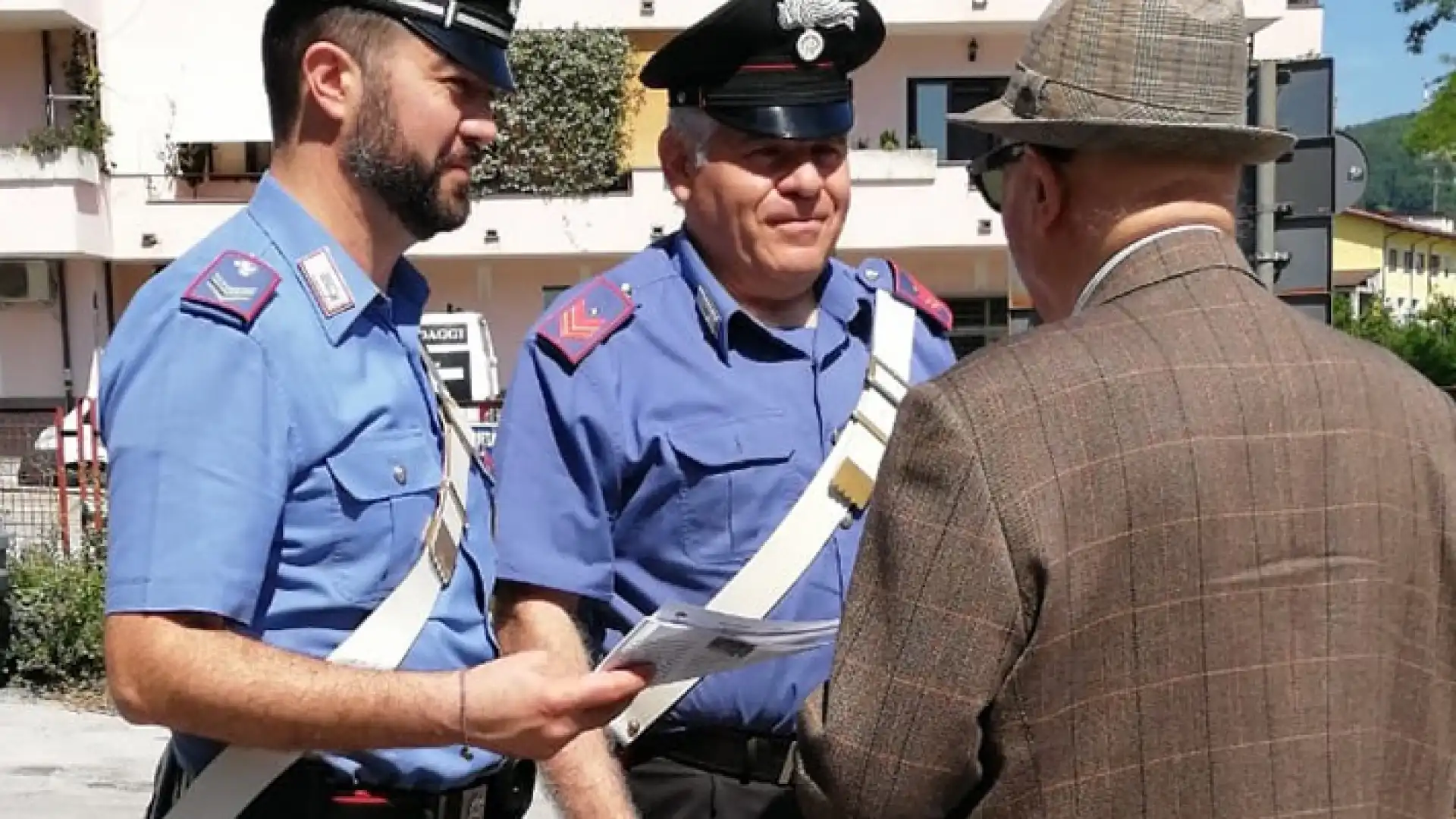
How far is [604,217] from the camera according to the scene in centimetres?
2373

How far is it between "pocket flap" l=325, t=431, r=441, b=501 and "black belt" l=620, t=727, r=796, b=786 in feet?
2.36

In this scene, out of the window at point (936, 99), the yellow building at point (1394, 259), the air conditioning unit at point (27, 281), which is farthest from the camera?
the yellow building at point (1394, 259)

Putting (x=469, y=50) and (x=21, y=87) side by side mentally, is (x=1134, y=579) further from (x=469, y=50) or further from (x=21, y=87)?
→ (x=21, y=87)

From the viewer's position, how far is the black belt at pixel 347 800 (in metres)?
2.31

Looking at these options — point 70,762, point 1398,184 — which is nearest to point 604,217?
point 70,762

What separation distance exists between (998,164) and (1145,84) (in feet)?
0.80

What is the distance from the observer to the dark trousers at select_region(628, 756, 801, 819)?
2791 mm

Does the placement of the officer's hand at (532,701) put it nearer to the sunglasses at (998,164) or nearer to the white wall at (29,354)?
the sunglasses at (998,164)

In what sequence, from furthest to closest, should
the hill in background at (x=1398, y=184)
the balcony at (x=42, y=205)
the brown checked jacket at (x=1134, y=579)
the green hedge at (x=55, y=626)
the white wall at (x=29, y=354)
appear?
the hill in background at (x=1398, y=184) < the white wall at (x=29, y=354) < the balcony at (x=42, y=205) < the green hedge at (x=55, y=626) < the brown checked jacket at (x=1134, y=579)

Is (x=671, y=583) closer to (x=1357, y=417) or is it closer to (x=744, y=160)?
(x=744, y=160)

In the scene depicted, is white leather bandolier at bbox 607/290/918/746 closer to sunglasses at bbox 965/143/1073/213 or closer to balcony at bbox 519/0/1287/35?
sunglasses at bbox 965/143/1073/213

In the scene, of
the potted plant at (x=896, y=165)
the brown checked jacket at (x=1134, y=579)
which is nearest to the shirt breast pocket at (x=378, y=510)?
the brown checked jacket at (x=1134, y=579)

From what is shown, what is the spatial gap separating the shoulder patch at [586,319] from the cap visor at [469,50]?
0.48 metres

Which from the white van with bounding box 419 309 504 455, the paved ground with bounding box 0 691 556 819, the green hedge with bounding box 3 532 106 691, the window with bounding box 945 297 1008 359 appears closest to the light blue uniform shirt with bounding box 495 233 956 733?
the paved ground with bounding box 0 691 556 819
